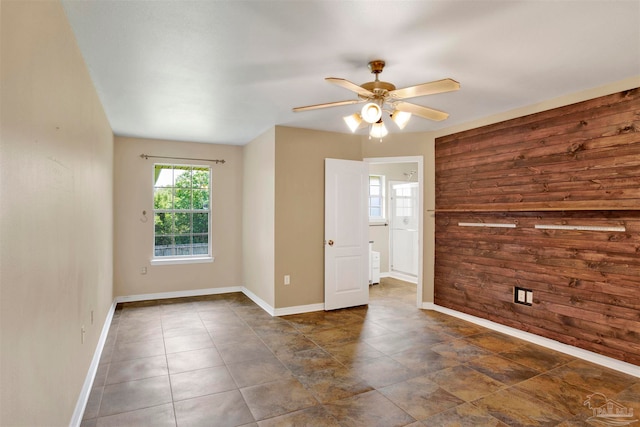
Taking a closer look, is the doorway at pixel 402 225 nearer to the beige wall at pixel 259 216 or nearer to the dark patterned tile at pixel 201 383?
the beige wall at pixel 259 216

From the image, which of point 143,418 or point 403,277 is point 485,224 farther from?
point 143,418

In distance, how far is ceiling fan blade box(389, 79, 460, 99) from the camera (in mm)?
2320

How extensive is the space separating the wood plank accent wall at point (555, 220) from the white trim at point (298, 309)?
173cm

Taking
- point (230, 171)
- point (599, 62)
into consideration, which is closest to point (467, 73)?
point (599, 62)

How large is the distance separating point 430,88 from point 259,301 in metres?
3.92

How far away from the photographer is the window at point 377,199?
7211mm

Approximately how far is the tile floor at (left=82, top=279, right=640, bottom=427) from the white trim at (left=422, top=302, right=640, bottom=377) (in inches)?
3.5

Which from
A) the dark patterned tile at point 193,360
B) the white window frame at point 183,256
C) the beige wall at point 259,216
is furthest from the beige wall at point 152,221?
the dark patterned tile at point 193,360

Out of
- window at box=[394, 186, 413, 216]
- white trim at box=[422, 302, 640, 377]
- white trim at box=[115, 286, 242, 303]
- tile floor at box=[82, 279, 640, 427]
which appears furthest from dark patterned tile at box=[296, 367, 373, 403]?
window at box=[394, 186, 413, 216]

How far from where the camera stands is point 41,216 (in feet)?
5.37

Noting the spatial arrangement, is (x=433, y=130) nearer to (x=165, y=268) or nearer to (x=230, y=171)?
(x=230, y=171)

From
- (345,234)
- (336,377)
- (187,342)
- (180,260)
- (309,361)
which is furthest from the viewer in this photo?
(180,260)

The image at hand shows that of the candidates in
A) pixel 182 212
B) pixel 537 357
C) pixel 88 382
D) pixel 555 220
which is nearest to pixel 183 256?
Result: pixel 182 212

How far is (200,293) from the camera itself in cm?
594
